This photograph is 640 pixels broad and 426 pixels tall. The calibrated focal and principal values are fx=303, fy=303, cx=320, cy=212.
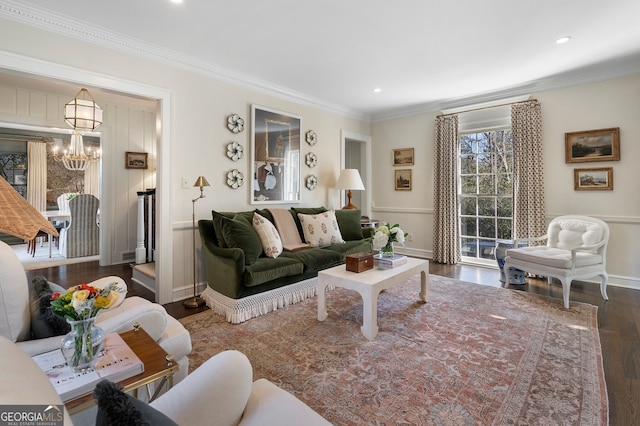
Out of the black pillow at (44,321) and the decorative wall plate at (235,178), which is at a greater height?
the decorative wall plate at (235,178)

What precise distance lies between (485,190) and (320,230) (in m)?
2.92

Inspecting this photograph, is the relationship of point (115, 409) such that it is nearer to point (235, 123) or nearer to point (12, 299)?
point (12, 299)

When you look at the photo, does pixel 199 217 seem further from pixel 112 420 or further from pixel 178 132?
pixel 112 420

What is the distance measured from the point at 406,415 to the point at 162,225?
2.94m

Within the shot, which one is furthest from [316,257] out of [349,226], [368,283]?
[349,226]

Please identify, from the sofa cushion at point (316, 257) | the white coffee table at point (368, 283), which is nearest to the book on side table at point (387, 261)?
the white coffee table at point (368, 283)

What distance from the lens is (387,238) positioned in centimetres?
302

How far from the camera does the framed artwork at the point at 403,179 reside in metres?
5.74

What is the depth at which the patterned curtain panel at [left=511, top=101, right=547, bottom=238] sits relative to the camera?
4.28 m

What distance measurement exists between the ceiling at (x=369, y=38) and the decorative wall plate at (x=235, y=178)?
3.96 ft

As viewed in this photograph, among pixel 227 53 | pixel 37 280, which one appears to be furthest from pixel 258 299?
pixel 227 53

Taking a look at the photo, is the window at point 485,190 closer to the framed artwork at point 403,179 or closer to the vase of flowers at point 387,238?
the framed artwork at point 403,179

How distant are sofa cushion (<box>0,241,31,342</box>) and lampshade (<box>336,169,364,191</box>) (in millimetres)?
4244

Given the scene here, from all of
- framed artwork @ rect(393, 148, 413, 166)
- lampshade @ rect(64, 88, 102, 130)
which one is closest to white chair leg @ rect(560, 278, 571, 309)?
framed artwork @ rect(393, 148, 413, 166)
